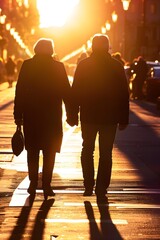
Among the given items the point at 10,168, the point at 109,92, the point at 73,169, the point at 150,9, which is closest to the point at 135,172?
the point at 73,169

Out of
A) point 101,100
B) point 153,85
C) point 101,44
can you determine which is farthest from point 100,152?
point 153,85

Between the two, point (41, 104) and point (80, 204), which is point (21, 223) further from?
point (41, 104)

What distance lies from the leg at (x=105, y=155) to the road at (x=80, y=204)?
15 cm

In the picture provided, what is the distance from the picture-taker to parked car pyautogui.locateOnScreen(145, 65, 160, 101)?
128 ft

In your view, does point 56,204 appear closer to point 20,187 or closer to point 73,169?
point 20,187

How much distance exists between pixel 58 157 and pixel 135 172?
2423 millimetres

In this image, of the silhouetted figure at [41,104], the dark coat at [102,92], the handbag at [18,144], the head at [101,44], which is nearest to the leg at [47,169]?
the silhouetted figure at [41,104]

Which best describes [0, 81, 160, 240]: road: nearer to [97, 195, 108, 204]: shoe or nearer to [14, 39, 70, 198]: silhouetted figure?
[97, 195, 108, 204]: shoe

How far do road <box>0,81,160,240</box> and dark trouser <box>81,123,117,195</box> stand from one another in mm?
166

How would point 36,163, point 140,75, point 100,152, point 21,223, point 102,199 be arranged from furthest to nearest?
point 140,75
point 100,152
point 36,163
point 102,199
point 21,223

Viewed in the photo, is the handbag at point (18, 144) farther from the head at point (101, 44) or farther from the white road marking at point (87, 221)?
the white road marking at point (87, 221)

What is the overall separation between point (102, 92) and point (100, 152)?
68 centimetres

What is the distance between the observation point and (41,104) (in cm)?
1096

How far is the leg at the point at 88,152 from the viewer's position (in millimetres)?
11133
